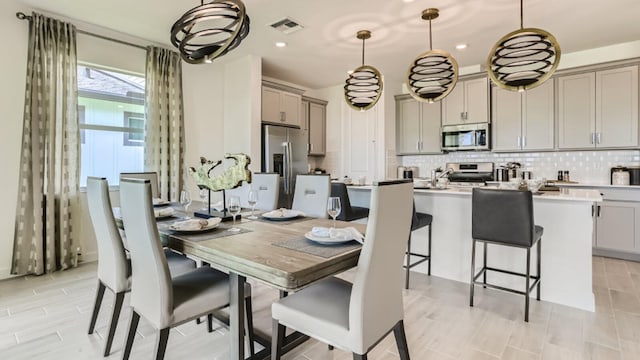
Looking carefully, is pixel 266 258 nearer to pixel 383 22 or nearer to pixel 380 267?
pixel 380 267

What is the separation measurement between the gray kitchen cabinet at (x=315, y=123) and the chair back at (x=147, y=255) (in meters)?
4.50

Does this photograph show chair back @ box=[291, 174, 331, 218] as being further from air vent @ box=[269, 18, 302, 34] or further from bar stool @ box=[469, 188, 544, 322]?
air vent @ box=[269, 18, 302, 34]

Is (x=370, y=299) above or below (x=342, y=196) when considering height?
below

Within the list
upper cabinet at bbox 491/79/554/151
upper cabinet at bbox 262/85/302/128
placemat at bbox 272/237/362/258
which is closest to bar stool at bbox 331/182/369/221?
placemat at bbox 272/237/362/258

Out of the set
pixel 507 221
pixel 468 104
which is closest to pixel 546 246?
pixel 507 221

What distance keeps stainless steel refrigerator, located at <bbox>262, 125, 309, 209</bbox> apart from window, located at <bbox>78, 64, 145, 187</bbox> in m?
1.62

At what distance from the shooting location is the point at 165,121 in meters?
→ 4.12

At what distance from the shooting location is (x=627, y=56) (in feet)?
13.7

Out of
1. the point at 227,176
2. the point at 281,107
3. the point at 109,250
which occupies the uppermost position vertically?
the point at 281,107

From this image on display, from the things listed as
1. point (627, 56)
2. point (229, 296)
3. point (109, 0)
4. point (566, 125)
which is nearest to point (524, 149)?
point (566, 125)

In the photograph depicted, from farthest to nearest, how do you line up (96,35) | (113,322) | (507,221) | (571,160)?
→ (571,160) → (96,35) → (507,221) → (113,322)

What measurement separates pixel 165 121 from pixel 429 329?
3755 mm

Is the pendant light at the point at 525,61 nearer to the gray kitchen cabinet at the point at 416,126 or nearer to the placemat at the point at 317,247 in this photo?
the placemat at the point at 317,247

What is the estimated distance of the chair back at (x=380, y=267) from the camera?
1.29 metres
